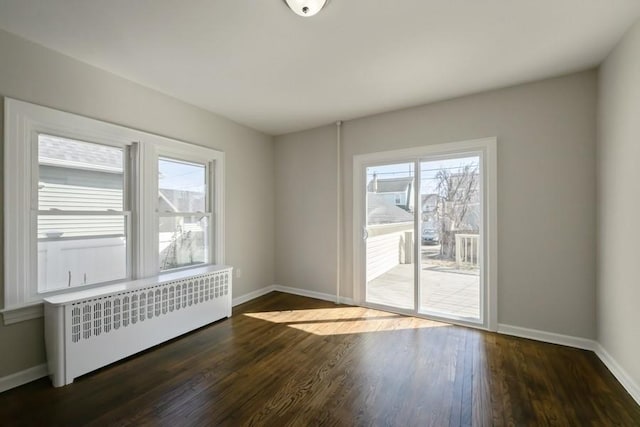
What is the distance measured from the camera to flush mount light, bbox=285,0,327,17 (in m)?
1.66

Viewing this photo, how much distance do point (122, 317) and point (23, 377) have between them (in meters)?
0.69

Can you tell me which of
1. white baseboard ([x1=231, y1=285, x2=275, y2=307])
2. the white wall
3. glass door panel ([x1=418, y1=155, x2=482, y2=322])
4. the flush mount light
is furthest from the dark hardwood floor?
the flush mount light

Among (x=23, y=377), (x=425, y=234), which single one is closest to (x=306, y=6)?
(x=425, y=234)

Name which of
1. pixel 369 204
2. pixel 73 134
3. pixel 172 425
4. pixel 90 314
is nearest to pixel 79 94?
pixel 73 134

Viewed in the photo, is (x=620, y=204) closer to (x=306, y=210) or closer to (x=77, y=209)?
(x=306, y=210)

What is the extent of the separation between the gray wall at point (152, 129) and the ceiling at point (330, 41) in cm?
13

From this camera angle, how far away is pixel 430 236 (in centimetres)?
335

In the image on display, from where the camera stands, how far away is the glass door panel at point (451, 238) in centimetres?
309

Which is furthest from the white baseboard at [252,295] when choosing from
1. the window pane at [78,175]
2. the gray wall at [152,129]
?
the window pane at [78,175]

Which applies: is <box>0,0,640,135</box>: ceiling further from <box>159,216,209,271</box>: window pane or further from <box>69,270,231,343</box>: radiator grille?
<box>69,270,231,343</box>: radiator grille

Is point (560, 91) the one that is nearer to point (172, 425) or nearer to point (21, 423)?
point (172, 425)

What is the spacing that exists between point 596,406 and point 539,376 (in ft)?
1.11

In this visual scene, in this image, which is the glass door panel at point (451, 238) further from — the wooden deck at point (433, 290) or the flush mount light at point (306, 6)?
the flush mount light at point (306, 6)

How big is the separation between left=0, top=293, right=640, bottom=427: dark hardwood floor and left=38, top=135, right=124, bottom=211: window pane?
141 cm
